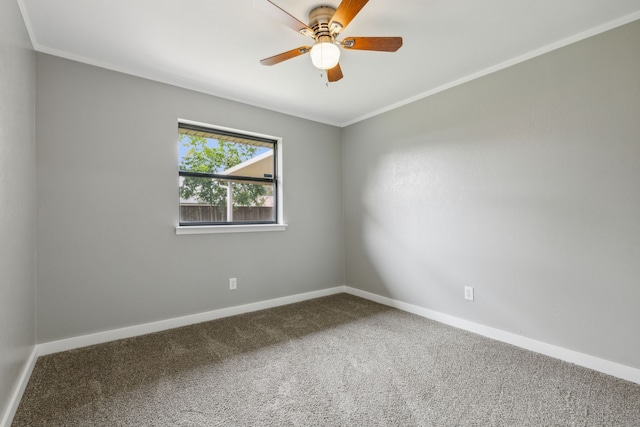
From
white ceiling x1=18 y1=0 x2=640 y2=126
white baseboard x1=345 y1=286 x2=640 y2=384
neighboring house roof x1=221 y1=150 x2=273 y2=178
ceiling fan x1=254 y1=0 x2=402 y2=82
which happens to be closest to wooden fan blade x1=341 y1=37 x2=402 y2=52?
ceiling fan x1=254 y1=0 x2=402 y2=82

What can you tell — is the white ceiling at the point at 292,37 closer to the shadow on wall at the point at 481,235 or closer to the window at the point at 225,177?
the window at the point at 225,177

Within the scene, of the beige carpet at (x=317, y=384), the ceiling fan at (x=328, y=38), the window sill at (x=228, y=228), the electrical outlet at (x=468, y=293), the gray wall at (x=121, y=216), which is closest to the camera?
the beige carpet at (x=317, y=384)

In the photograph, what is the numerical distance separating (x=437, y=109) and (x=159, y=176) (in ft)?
8.86

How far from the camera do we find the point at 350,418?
61.6 inches

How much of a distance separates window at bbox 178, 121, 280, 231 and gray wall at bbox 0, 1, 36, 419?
3.54ft

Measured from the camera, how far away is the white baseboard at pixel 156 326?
2.30m

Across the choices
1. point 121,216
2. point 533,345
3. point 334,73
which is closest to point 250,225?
point 121,216

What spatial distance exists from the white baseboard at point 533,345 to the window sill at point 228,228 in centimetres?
159

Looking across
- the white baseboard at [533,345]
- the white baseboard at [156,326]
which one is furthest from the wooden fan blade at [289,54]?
the white baseboard at [533,345]

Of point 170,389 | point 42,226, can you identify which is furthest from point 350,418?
point 42,226

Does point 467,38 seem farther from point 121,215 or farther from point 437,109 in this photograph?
point 121,215

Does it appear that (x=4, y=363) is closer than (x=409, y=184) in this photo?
Yes

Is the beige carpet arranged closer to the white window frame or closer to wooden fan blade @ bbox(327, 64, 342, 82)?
the white window frame

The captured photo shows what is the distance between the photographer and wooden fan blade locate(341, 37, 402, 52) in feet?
5.82
